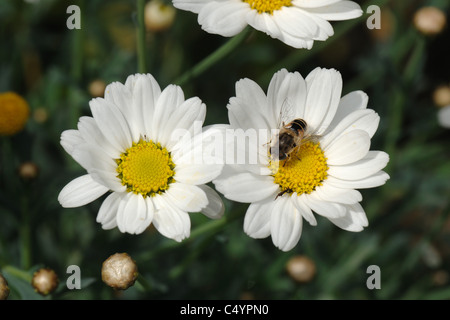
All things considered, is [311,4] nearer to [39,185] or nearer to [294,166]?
[294,166]

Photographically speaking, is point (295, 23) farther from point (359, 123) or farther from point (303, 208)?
point (303, 208)

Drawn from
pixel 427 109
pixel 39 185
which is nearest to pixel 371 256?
pixel 427 109

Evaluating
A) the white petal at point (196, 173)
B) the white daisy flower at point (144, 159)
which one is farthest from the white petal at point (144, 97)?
the white petal at point (196, 173)

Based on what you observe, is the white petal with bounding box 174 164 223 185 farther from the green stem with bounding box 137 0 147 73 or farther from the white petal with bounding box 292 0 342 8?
the white petal with bounding box 292 0 342 8

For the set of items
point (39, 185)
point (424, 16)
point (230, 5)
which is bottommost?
point (39, 185)

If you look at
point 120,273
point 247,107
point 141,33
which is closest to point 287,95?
point 247,107
